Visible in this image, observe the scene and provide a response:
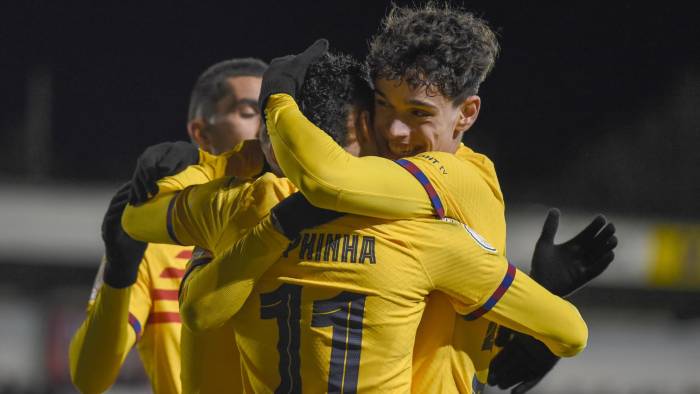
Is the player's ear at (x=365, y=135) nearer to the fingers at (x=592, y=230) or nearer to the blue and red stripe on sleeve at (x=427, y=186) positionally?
the blue and red stripe on sleeve at (x=427, y=186)

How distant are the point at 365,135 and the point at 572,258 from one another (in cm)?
48

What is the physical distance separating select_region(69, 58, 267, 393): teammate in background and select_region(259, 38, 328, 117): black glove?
0.32 m

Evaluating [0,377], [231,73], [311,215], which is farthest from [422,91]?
[0,377]

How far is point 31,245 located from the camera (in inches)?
293

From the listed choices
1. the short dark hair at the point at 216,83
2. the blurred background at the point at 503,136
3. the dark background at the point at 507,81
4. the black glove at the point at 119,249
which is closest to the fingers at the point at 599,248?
the black glove at the point at 119,249

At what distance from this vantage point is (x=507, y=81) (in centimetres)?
926

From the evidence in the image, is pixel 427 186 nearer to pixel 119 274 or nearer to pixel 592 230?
pixel 592 230

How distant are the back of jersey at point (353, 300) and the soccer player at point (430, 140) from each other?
0.06 meters

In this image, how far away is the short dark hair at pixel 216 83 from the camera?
2.68 meters

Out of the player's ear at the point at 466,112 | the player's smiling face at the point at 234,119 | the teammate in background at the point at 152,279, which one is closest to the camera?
the player's ear at the point at 466,112

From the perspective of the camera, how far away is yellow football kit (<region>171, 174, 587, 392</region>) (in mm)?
1656

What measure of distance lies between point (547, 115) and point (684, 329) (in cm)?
219

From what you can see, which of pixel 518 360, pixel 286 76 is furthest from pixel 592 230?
pixel 286 76

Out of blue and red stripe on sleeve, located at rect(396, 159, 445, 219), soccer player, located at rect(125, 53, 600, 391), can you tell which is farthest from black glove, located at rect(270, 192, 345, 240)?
blue and red stripe on sleeve, located at rect(396, 159, 445, 219)
